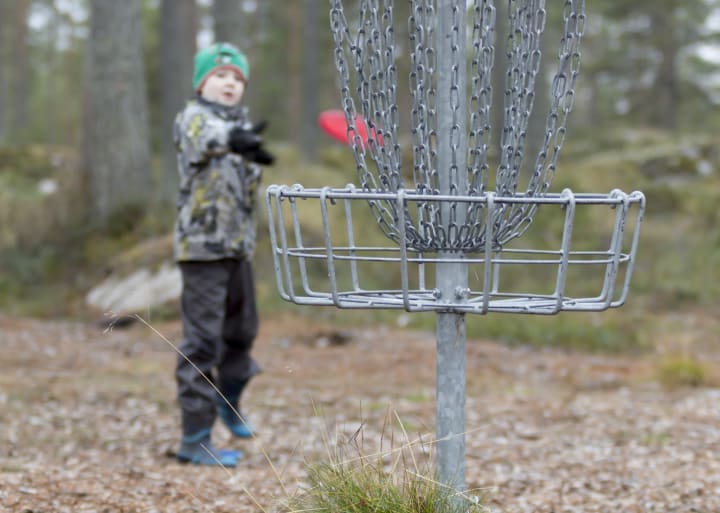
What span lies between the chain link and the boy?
176 centimetres

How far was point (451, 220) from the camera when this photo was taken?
244 cm

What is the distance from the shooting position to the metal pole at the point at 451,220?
2.41 meters

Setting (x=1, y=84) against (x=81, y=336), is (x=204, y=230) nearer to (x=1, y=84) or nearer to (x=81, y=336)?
(x=81, y=336)

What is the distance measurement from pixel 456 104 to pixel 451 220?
0.30m

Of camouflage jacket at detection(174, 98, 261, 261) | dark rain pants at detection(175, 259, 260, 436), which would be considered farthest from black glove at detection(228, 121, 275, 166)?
dark rain pants at detection(175, 259, 260, 436)

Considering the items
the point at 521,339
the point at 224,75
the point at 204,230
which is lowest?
the point at 521,339

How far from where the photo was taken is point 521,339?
8.55m

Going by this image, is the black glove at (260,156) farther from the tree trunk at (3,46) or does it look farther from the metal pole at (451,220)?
the tree trunk at (3,46)

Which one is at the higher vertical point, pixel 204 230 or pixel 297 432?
pixel 204 230

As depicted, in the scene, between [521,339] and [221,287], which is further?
[521,339]

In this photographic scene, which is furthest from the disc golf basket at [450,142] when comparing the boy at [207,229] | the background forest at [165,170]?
the background forest at [165,170]

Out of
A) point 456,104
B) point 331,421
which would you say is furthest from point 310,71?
point 456,104

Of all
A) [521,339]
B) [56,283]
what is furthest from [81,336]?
[521,339]

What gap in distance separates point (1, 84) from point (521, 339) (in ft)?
72.2
